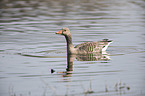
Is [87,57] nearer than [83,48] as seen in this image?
Yes

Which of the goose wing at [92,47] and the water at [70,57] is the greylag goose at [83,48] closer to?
the goose wing at [92,47]

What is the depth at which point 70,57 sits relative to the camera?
17047mm

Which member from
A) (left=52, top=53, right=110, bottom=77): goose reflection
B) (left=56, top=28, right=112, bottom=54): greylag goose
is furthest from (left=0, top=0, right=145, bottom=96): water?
(left=56, top=28, right=112, bottom=54): greylag goose

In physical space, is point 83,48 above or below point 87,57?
above

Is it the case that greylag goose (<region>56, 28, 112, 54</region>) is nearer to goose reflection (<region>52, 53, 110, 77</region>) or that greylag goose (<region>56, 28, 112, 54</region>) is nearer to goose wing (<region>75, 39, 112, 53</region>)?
goose wing (<region>75, 39, 112, 53</region>)

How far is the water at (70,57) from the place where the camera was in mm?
11273

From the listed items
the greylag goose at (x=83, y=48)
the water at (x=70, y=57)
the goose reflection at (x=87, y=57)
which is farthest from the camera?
the greylag goose at (x=83, y=48)

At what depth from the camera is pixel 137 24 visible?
1068 inches

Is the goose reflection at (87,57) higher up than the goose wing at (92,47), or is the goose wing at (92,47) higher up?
the goose wing at (92,47)

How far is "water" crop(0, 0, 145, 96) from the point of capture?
37.0ft

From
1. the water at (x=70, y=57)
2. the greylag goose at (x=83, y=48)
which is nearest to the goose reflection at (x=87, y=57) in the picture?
the water at (x=70, y=57)

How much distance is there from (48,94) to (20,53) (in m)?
7.44

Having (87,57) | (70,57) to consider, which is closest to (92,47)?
(87,57)

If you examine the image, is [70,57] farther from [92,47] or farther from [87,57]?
[92,47]
